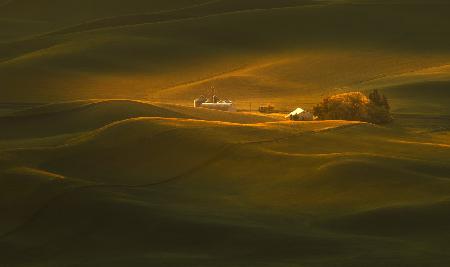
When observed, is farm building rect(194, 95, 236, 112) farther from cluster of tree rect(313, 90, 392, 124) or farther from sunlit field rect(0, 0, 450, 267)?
cluster of tree rect(313, 90, 392, 124)

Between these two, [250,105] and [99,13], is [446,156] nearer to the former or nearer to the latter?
[250,105]

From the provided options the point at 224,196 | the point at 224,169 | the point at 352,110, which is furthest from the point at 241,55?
the point at 224,196

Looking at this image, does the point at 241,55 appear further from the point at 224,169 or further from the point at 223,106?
the point at 224,169

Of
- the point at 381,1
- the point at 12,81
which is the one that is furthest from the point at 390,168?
the point at 381,1

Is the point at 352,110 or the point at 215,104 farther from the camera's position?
the point at 215,104

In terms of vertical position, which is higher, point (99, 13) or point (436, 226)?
point (99, 13)

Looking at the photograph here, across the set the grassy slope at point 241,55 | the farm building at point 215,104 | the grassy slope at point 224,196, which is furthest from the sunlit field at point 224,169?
the farm building at point 215,104

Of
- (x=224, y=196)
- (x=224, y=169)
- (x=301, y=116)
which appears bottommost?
(x=224, y=196)
